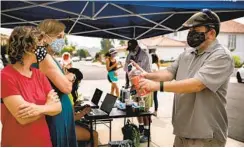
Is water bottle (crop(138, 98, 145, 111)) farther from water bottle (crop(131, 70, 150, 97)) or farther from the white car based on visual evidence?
the white car

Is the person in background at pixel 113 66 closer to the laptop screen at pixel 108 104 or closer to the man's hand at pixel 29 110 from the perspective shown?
the laptop screen at pixel 108 104

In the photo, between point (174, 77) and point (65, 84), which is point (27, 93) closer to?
point (65, 84)

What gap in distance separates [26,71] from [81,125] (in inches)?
59.0

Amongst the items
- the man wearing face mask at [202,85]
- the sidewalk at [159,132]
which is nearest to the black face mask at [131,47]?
the sidewalk at [159,132]

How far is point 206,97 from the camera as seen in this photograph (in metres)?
1.44

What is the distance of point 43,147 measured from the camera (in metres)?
1.28

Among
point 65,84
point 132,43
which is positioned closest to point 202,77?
point 65,84

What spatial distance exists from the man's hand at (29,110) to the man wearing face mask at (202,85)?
1.60 feet

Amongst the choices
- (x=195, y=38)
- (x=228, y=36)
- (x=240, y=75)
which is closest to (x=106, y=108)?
(x=195, y=38)

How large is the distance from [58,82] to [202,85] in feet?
2.26

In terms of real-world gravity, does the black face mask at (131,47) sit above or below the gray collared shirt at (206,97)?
above

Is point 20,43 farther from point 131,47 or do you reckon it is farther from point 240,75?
point 240,75

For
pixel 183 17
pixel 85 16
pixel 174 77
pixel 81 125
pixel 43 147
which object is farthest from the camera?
pixel 183 17

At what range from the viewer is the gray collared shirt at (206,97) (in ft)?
4.54
